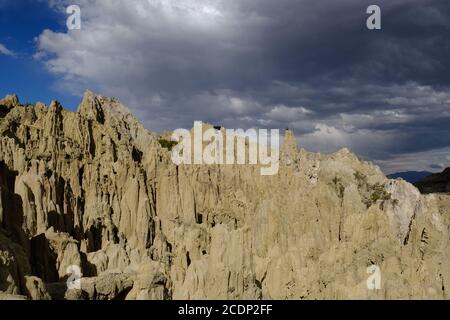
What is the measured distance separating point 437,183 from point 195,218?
34.3 m

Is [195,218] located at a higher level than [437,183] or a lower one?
lower

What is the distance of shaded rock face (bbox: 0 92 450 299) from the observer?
35.1 m

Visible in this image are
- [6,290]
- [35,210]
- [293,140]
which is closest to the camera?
[6,290]

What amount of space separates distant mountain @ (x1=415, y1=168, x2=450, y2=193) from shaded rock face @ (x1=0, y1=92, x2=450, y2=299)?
308 inches

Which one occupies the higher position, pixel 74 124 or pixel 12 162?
pixel 74 124

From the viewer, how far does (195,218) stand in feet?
189

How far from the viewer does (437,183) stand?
68.9 metres

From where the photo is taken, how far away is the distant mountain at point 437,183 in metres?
65.1

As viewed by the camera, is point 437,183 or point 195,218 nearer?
point 195,218
